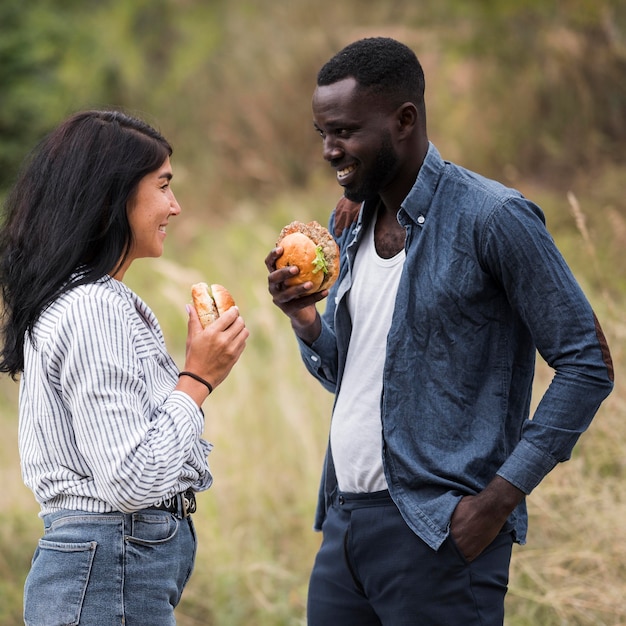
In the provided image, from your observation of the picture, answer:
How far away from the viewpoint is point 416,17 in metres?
11.0

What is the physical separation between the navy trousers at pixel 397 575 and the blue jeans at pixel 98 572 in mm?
560

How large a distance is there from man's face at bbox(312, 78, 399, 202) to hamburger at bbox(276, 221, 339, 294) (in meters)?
0.21

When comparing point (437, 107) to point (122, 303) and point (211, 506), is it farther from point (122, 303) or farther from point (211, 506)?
point (122, 303)

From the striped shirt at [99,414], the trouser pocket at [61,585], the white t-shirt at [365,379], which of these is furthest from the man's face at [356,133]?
the trouser pocket at [61,585]

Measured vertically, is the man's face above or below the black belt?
above

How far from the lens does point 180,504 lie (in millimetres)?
2408

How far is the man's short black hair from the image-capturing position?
2.51 metres

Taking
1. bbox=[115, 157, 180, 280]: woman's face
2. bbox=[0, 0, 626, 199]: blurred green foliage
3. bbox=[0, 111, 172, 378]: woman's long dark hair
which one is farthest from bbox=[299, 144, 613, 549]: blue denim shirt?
bbox=[0, 0, 626, 199]: blurred green foliage

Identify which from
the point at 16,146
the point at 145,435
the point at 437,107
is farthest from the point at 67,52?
the point at 145,435

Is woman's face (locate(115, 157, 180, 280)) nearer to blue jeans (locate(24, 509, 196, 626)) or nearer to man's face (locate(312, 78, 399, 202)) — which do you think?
man's face (locate(312, 78, 399, 202))

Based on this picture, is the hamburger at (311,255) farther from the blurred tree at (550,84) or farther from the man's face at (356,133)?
the blurred tree at (550,84)

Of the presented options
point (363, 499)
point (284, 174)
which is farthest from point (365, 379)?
point (284, 174)

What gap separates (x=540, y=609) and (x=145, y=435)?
2.25 meters

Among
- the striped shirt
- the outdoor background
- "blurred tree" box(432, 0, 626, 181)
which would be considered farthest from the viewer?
"blurred tree" box(432, 0, 626, 181)
